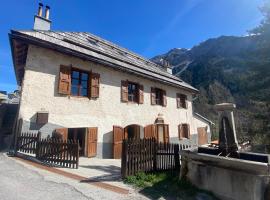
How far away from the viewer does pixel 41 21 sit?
444 inches

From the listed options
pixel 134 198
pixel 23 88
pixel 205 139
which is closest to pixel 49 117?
pixel 23 88

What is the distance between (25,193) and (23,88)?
5.51 m

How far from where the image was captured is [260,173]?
4445 mm

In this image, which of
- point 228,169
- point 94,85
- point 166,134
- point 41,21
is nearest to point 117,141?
point 94,85

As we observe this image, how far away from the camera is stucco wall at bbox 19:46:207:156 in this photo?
9078mm

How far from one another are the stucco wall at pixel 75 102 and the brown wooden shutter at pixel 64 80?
0.19 m

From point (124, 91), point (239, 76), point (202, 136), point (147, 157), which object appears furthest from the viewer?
point (202, 136)

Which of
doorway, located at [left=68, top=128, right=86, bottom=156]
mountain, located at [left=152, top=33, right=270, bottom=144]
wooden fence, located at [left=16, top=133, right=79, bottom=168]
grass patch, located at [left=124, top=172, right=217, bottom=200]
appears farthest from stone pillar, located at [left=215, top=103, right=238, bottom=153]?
mountain, located at [left=152, top=33, right=270, bottom=144]

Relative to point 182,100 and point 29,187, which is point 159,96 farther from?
point 29,187

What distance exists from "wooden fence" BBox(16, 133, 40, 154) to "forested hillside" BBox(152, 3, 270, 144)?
13.5 metres

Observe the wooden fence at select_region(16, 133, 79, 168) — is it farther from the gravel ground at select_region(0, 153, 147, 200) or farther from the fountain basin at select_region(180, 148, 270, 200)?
the fountain basin at select_region(180, 148, 270, 200)

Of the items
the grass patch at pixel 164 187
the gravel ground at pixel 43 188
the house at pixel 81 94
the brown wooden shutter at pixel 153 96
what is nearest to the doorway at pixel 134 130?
the house at pixel 81 94

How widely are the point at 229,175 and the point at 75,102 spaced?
25.9 feet

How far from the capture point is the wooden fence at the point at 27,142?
8.20 meters
